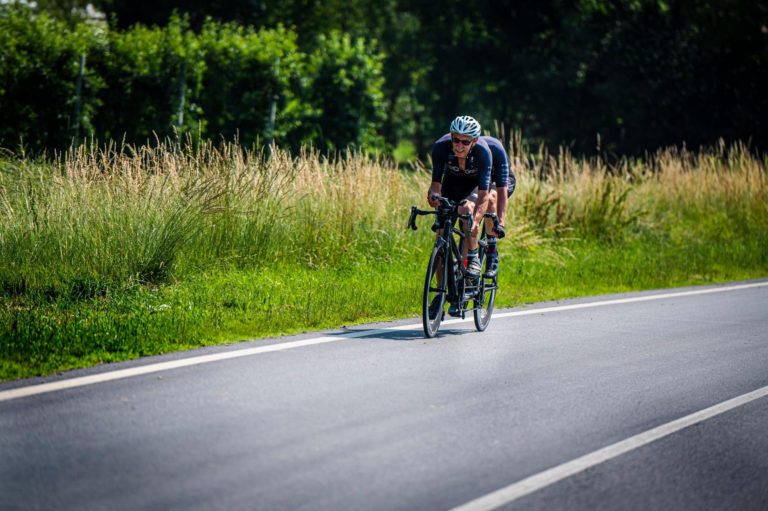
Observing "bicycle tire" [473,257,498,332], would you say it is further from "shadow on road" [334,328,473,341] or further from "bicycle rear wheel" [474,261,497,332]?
"shadow on road" [334,328,473,341]

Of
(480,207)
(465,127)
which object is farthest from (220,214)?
(465,127)

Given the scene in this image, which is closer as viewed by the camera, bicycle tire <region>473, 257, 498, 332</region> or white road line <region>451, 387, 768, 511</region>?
white road line <region>451, 387, 768, 511</region>

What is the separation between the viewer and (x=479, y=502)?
189 inches

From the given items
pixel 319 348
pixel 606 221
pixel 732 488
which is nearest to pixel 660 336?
A: pixel 319 348

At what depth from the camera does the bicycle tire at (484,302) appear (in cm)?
953

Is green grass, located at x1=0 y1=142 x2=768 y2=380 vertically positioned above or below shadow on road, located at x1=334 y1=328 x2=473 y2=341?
above

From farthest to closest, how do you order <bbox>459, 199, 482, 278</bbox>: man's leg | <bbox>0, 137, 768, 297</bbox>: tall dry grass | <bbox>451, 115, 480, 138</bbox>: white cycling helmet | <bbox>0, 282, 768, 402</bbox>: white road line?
1. <bbox>0, 137, 768, 297</bbox>: tall dry grass
2. <bbox>459, 199, 482, 278</bbox>: man's leg
3. <bbox>451, 115, 480, 138</bbox>: white cycling helmet
4. <bbox>0, 282, 768, 402</bbox>: white road line

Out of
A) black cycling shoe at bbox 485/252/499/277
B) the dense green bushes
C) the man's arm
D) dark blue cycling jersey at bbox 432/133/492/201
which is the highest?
the dense green bushes

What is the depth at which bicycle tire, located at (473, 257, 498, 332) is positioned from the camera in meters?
9.53

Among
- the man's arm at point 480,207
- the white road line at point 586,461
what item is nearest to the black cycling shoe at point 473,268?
the man's arm at point 480,207

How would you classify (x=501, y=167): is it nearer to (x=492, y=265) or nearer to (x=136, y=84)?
(x=492, y=265)

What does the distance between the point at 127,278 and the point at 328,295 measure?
205 centimetres

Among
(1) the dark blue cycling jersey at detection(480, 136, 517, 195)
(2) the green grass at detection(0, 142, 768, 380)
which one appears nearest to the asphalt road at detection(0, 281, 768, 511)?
(2) the green grass at detection(0, 142, 768, 380)

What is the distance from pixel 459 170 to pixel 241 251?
427 cm
